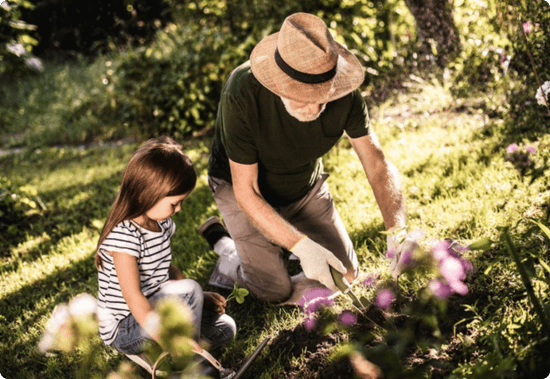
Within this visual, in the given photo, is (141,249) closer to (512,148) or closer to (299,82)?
(299,82)

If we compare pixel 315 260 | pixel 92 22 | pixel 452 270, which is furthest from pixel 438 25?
pixel 92 22

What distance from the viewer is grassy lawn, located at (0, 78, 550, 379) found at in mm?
1756

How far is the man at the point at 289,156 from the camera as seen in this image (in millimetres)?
1912

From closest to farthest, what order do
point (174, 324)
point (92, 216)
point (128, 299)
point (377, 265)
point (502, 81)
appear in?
1. point (174, 324)
2. point (128, 299)
3. point (377, 265)
4. point (502, 81)
5. point (92, 216)

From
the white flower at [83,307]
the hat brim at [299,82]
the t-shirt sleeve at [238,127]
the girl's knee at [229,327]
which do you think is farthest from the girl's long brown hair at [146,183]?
the girl's knee at [229,327]

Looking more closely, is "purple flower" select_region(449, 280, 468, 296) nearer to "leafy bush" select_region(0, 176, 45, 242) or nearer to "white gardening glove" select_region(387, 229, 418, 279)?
"white gardening glove" select_region(387, 229, 418, 279)

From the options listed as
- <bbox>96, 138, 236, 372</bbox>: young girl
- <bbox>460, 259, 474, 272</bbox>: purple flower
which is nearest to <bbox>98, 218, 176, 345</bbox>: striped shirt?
<bbox>96, 138, 236, 372</bbox>: young girl

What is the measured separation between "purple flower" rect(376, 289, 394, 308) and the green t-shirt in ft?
2.56

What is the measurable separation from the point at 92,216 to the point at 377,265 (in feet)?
8.59

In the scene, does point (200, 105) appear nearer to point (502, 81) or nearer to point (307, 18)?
point (502, 81)

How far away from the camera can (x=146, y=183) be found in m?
1.86

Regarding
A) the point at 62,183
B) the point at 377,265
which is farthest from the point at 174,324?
the point at 62,183

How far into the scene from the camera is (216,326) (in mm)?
2166

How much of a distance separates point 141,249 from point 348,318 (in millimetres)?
963
